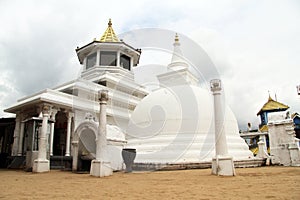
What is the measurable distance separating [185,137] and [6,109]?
18.3 m

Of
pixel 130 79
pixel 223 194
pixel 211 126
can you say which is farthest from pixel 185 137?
pixel 130 79

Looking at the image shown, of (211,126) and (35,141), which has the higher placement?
(211,126)

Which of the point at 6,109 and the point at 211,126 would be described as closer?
the point at 211,126

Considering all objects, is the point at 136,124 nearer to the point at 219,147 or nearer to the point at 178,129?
the point at 178,129

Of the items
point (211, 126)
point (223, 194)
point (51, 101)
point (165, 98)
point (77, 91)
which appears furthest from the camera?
point (77, 91)

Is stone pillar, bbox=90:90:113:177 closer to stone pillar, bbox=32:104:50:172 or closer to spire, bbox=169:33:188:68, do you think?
stone pillar, bbox=32:104:50:172

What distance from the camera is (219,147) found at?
9820 mm

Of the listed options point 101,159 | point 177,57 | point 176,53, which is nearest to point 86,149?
point 101,159

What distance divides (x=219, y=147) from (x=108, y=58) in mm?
21542

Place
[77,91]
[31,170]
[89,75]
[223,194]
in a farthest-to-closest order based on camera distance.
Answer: [89,75] → [77,91] → [31,170] → [223,194]

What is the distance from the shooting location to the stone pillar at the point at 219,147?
30.2ft

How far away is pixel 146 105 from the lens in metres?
16.9

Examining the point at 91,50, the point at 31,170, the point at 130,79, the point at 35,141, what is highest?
the point at 91,50

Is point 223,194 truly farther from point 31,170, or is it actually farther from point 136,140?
point 31,170
